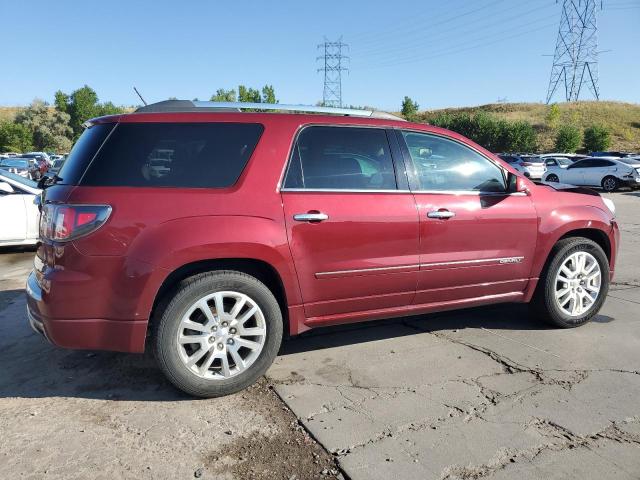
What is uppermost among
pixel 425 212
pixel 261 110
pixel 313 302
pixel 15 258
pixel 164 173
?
pixel 261 110

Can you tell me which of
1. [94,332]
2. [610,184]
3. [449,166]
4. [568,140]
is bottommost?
[610,184]

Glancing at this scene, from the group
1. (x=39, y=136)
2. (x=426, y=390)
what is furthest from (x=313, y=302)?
(x=39, y=136)

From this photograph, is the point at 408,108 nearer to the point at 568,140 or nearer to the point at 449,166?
the point at 568,140

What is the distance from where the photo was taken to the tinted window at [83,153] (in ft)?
10.8

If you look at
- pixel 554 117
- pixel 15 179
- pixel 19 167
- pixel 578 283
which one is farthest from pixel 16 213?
pixel 554 117

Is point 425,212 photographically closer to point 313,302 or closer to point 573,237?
point 313,302

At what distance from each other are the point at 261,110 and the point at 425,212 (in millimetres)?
1419

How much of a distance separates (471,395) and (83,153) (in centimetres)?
295

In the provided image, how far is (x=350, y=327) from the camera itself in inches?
189

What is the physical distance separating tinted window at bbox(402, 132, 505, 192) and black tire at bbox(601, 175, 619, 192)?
73.1 feet

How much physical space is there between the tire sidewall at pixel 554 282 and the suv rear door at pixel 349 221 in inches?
56.1

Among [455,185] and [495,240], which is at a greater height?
[455,185]

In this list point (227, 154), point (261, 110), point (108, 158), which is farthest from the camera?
point (261, 110)

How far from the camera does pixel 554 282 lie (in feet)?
15.1
